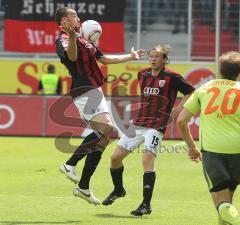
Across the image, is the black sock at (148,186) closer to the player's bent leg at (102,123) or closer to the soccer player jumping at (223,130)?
the player's bent leg at (102,123)

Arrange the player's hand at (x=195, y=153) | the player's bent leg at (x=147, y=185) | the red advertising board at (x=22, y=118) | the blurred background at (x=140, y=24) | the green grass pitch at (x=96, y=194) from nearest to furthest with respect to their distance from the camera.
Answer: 1. the player's hand at (x=195, y=153)
2. the green grass pitch at (x=96, y=194)
3. the player's bent leg at (x=147, y=185)
4. the red advertising board at (x=22, y=118)
5. the blurred background at (x=140, y=24)

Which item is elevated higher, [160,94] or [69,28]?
[69,28]

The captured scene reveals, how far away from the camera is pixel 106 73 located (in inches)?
962

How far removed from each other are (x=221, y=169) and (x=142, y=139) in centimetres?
309

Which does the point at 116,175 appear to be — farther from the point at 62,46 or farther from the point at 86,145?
the point at 62,46

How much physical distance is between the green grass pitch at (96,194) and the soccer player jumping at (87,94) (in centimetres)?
49

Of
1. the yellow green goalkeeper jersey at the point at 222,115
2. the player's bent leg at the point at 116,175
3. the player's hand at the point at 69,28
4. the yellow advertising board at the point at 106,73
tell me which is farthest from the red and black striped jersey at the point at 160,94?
the yellow advertising board at the point at 106,73

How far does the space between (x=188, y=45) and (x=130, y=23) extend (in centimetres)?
264

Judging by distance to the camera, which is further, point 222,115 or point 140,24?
point 140,24

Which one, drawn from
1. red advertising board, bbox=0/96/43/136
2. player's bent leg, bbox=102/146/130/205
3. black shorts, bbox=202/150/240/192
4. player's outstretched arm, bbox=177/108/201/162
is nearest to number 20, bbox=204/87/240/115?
player's outstretched arm, bbox=177/108/201/162

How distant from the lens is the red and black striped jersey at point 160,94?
1035 cm

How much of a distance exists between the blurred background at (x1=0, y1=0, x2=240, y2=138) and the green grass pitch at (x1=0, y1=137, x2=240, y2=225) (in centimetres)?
717

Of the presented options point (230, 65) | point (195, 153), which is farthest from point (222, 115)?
point (195, 153)

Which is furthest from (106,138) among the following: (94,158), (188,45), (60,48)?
(188,45)
